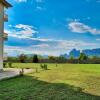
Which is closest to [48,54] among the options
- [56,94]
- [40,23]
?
[40,23]

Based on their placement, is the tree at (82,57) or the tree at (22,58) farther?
the tree at (82,57)

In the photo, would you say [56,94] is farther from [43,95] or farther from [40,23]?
[40,23]

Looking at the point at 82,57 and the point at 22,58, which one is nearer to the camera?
the point at 22,58

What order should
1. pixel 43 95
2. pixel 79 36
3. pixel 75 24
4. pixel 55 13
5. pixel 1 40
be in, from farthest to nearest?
pixel 79 36 → pixel 75 24 → pixel 55 13 → pixel 1 40 → pixel 43 95

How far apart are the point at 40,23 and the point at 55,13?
483cm

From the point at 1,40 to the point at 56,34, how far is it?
128ft

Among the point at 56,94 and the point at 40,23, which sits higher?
the point at 40,23

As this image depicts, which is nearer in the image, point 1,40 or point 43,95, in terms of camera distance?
point 43,95

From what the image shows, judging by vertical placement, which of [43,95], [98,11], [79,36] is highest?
[98,11]

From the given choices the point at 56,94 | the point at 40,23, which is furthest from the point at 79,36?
the point at 56,94

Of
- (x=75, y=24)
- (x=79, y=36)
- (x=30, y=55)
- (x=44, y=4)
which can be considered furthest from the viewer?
(x=79, y=36)

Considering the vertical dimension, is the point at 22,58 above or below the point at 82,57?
below

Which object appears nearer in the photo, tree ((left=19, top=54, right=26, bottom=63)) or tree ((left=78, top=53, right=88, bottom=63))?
tree ((left=19, top=54, right=26, bottom=63))

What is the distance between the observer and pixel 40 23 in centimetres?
5816
